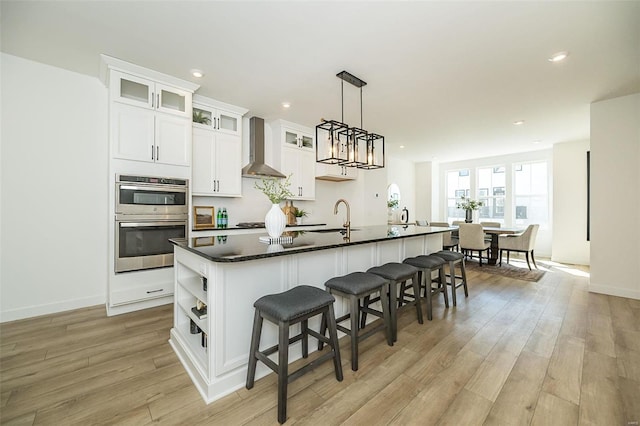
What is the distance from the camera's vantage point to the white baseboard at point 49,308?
8.94 ft

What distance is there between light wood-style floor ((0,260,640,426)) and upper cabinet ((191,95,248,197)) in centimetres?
181

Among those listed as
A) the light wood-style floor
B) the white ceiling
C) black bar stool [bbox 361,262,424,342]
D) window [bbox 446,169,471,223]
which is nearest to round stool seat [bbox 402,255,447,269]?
black bar stool [bbox 361,262,424,342]

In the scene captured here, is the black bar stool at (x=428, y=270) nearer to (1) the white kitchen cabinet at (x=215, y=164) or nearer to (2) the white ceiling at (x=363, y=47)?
(2) the white ceiling at (x=363, y=47)

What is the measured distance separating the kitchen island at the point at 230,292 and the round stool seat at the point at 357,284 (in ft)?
0.69

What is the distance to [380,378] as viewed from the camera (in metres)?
1.82

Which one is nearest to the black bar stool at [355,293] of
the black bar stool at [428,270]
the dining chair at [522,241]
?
the black bar stool at [428,270]

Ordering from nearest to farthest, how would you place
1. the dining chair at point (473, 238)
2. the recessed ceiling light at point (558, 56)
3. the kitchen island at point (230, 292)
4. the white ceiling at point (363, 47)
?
the kitchen island at point (230, 292)
the white ceiling at point (363, 47)
the recessed ceiling light at point (558, 56)
the dining chair at point (473, 238)

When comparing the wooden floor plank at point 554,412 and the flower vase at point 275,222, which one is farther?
the flower vase at point 275,222

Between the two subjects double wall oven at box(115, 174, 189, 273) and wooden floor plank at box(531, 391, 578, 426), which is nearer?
wooden floor plank at box(531, 391, 578, 426)

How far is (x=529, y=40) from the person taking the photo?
2377mm

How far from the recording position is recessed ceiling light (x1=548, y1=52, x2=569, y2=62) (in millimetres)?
2580

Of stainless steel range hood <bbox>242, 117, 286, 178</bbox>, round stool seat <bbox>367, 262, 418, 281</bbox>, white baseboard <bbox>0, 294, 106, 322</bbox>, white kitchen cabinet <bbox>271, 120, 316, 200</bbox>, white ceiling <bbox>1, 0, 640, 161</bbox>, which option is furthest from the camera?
white kitchen cabinet <bbox>271, 120, 316, 200</bbox>

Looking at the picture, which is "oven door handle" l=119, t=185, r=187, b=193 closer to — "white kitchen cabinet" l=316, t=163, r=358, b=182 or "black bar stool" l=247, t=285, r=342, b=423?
"black bar stool" l=247, t=285, r=342, b=423

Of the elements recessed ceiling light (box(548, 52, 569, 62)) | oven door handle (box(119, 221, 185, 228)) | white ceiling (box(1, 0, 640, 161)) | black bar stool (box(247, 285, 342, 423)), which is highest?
white ceiling (box(1, 0, 640, 161))
